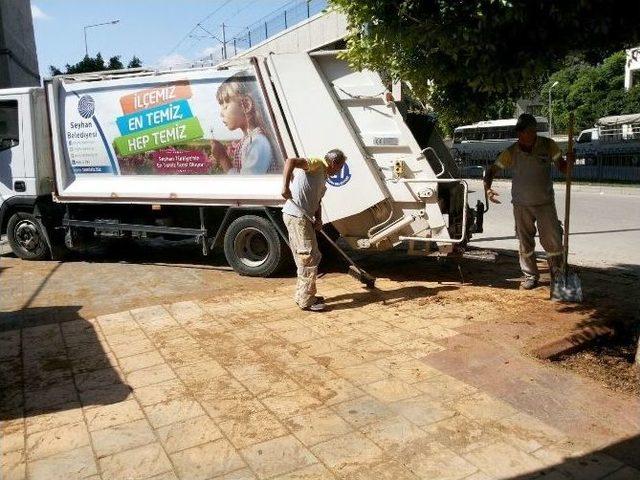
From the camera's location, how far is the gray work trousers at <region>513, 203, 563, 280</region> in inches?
218

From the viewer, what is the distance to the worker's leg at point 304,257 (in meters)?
5.42

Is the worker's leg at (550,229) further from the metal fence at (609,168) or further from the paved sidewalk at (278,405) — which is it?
the metal fence at (609,168)

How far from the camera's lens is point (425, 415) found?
3.31 meters

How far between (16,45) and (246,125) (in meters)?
24.7

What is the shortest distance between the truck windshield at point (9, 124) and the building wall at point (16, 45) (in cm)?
1646

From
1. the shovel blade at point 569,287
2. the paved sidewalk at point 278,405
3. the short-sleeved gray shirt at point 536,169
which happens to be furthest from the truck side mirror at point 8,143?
the shovel blade at point 569,287

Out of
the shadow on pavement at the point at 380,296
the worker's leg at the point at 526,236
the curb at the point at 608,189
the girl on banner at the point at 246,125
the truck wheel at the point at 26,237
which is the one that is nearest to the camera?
the shadow on pavement at the point at 380,296

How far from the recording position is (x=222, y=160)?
675 centimetres

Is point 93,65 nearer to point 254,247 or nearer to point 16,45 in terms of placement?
point 16,45

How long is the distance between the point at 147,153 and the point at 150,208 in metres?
0.77

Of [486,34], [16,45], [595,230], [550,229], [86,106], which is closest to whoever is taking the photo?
[486,34]

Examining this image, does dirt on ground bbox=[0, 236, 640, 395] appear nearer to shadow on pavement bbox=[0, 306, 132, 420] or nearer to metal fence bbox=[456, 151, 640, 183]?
shadow on pavement bbox=[0, 306, 132, 420]

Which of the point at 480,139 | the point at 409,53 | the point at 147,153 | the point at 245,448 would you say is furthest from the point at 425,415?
the point at 480,139

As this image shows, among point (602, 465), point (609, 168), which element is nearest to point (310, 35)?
point (609, 168)
